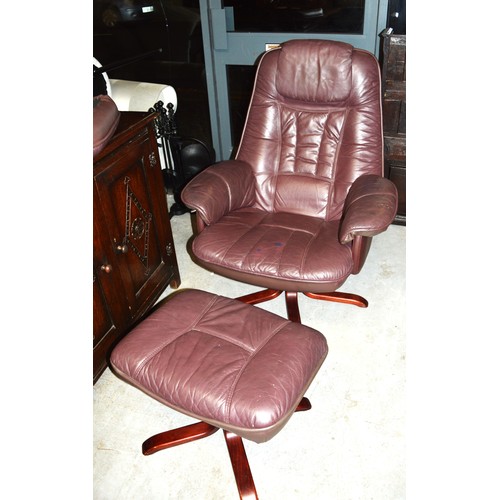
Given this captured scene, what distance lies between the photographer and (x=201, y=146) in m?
2.55

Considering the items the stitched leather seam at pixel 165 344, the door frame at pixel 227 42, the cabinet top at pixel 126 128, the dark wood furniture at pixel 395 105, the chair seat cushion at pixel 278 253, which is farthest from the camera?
the door frame at pixel 227 42

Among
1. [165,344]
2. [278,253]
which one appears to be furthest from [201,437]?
[278,253]

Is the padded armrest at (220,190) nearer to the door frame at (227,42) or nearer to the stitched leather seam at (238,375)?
the stitched leather seam at (238,375)

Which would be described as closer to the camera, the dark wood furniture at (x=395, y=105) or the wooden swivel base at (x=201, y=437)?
the wooden swivel base at (x=201, y=437)

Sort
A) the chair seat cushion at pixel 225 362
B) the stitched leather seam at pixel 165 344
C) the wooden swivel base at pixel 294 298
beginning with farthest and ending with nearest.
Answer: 1. the wooden swivel base at pixel 294 298
2. the stitched leather seam at pixel 165 344
3. the chair seat cushion at pixel 225 362

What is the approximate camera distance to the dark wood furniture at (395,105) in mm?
2084

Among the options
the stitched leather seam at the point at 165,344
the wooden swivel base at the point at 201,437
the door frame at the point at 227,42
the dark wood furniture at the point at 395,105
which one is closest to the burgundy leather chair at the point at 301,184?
the stitched leather seam at the point at 165,344

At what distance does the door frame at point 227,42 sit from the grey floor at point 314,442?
1.57 meters


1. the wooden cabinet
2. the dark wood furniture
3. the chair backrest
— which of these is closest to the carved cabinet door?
the wooden cabinet

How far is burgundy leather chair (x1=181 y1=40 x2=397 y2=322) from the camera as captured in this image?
162 cm

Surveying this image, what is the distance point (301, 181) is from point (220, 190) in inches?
16.0

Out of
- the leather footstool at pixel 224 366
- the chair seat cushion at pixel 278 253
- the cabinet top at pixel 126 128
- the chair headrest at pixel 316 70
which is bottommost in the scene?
the leather footstool at pixel 224 366

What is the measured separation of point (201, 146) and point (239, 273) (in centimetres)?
116

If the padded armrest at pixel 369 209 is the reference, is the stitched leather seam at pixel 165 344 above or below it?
below
